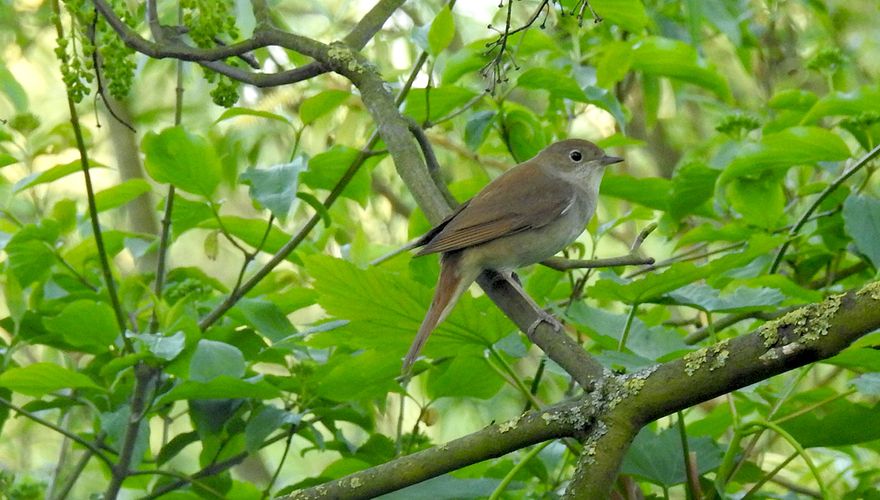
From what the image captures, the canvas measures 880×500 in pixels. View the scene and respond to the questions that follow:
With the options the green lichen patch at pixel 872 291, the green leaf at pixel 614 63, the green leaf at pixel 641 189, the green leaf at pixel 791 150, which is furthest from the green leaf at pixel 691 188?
the green lichen patch at pixel 872 291

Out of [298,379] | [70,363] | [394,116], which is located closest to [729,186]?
[394,116]

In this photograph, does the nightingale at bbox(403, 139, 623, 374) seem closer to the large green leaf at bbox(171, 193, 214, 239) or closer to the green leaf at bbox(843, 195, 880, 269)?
the large green leaf at bbox(171, 193, 214, 239)

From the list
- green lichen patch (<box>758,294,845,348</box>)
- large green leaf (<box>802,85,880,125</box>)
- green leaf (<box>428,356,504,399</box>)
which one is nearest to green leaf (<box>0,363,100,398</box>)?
green leaf (<box>428,356,504,399</box>)

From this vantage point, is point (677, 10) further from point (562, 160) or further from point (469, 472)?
point (469, 472)

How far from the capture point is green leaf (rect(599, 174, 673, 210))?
336cm

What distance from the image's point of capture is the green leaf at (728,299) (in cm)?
250

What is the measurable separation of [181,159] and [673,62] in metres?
1.55

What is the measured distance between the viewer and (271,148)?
289 inches

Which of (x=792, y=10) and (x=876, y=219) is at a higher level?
(x=792, y=10)

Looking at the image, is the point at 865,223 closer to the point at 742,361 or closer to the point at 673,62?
the point at 673,62

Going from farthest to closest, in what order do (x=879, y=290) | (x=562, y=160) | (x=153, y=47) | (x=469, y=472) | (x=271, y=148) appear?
(x=271, y=148), (x=562, y=160), (x=469, y=472), (x=153, y=47), (x=879, y=290)

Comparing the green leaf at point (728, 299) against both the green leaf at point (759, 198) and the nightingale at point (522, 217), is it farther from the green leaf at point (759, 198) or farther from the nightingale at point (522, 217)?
the green leaf at point (759, 198)

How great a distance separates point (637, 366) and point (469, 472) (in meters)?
0.75

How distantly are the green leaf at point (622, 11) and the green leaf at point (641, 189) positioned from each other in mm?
508
